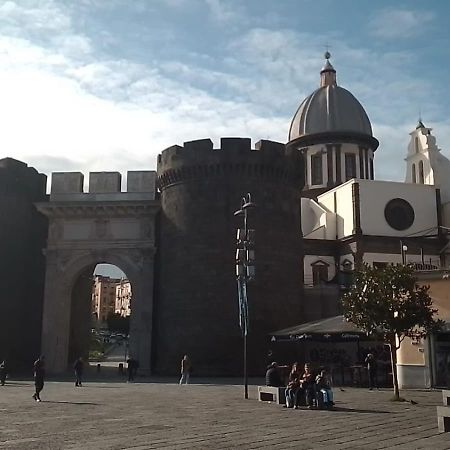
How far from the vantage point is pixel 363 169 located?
5525cm

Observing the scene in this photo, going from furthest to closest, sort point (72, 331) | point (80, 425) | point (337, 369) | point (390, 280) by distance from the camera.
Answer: point (72, 331) < point (337, 369) < point (390, 280) < point (80, 425)

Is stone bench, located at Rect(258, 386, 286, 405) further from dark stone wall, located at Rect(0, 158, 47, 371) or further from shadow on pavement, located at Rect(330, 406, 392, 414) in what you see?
dark stone wall, located at Rect(0, 158, 47, 371)

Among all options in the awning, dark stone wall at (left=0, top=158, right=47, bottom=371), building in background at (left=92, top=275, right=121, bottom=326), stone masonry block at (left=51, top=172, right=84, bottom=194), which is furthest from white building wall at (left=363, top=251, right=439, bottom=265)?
building in background at (left=92, top=275, right=121, bottom=326)

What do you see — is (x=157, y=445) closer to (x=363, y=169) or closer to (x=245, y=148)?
(x=245, y=148)

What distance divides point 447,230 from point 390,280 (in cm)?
3082

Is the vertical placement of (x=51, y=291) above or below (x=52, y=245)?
below

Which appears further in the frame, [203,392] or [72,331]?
[72,331]

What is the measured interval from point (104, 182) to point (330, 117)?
2691 centimetres

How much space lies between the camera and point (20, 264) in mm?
35594

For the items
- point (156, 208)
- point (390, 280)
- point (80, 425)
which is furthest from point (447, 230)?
point (80, 425)

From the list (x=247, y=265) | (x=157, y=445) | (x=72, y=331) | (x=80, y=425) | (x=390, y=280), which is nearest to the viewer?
(x=157, y=445)

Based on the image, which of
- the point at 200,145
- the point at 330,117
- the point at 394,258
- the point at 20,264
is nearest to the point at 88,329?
the point at 20,264

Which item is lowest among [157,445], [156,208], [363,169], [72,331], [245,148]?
[157,445]

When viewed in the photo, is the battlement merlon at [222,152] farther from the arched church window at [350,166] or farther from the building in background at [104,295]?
the building in background at [104,295]
